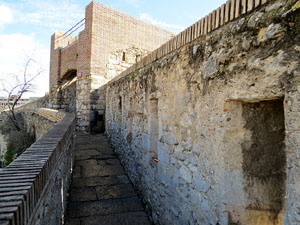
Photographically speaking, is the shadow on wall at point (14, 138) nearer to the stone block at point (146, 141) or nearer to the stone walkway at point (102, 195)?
the stone walkway at point (102, 195)

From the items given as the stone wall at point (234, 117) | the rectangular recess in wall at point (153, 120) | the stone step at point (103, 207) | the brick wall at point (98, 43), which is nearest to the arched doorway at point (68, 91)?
the brick wall at point (98, 43)

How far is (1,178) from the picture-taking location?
1.27 meters

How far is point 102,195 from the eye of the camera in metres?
3.81

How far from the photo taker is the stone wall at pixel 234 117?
3.94 ft

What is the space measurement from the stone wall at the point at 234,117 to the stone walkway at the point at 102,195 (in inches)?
35.7

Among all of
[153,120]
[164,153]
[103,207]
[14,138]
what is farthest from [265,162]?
[14,138]

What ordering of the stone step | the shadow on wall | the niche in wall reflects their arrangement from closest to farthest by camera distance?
the niche in wall
the stone step
the shadow on wall

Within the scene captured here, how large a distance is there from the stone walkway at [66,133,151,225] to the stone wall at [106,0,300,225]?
0.91 m

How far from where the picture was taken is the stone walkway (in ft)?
10.4

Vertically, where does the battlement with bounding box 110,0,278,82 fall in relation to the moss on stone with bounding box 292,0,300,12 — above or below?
above

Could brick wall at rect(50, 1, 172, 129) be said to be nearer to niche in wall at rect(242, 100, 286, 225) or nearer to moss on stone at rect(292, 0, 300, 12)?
niche in wall at rect(242, 100, 286, 225)

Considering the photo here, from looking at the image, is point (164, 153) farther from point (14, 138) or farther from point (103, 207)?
point (14, 138)

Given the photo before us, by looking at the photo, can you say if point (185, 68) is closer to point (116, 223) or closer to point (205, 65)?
point (205, 65)

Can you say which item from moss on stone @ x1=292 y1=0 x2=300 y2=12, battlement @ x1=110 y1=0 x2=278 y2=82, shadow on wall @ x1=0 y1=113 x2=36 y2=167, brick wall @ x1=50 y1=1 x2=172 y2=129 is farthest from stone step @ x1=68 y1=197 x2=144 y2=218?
shadow on wall @ x1=0 y1=113 x2=36 y2=167
